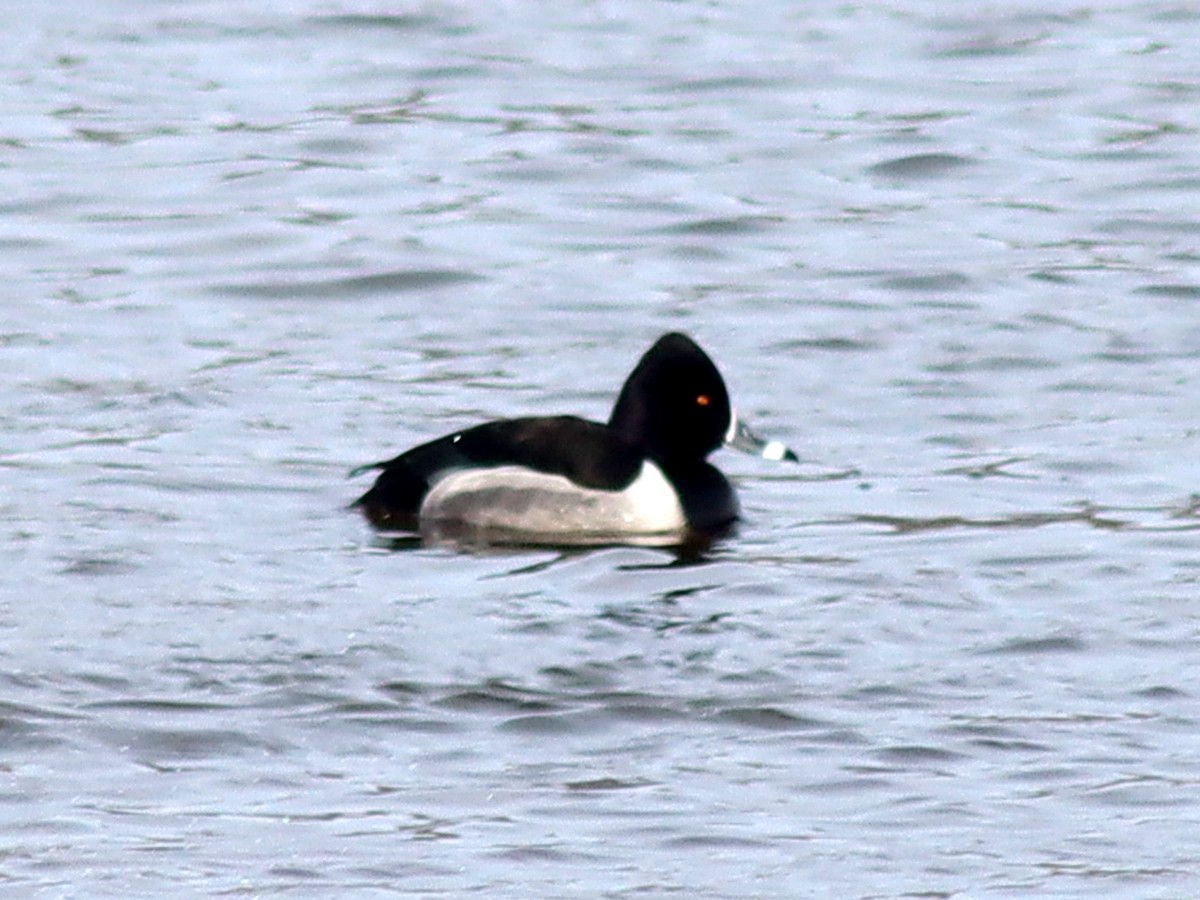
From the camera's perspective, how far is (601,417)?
42.7ft

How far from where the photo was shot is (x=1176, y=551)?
10.6m

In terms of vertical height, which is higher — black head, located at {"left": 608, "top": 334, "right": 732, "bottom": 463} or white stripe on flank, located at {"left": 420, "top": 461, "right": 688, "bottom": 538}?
black head, located at {"left": 608, "top": 334, "right": 732, "bottom": 463}

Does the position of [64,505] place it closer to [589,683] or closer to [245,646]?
[245,646]

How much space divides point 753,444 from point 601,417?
1.38m

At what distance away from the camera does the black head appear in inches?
456

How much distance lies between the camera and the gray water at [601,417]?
7742 mm

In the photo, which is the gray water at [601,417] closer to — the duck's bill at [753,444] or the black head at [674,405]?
the duck's bill at [753,444]

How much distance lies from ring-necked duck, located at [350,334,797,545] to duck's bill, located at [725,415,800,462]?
0.75ft

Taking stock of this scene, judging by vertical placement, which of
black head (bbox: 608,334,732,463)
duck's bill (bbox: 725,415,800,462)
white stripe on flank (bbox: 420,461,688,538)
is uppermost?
black head (bbox: 608,334,732,463)

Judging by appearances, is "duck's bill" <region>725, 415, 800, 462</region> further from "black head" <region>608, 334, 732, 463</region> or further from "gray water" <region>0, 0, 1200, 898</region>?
"gray water" <region>0, 0, 1200, 898</region>

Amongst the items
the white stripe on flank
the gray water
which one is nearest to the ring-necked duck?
the white stripe on flank

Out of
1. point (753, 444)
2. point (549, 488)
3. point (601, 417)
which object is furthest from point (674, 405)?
point (601, 417)

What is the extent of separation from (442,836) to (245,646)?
1.87m

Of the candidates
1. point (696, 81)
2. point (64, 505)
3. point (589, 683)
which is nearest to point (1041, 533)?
point (589, 683)
